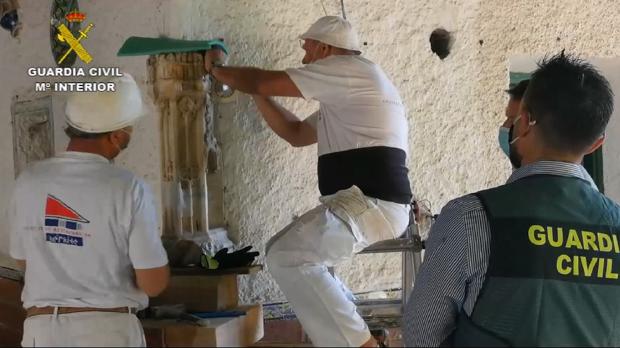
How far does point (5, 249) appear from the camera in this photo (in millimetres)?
4051

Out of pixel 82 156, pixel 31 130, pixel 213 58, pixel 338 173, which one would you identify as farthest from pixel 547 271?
pixel 31 130

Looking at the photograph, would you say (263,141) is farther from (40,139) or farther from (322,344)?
(40,139)

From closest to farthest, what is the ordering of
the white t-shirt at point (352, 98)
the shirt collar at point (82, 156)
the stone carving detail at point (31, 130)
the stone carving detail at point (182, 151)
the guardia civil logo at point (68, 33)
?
1. the shirt collar at point (82, 156)
2. the white t-shirt at point (352, 98)
3. the stone carving detail at point (182, 151)
4. the guardia civil logo at point (68, 33)
5. the stone carving detail at point (31, 130)

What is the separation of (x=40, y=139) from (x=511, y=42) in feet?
8.61

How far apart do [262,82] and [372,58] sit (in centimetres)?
90

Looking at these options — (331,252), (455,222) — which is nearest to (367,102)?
(331,252)

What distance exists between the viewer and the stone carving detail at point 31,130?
3754 millimetres

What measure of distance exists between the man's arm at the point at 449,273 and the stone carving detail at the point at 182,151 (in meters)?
1.17

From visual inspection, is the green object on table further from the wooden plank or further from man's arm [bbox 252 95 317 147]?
the wooden plank

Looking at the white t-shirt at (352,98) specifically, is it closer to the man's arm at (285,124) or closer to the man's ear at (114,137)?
the man's arm at (285,124)

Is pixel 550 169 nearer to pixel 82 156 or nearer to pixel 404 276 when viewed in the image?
pixel 404 276

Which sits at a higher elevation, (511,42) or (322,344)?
(511,42)

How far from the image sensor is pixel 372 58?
336 cm

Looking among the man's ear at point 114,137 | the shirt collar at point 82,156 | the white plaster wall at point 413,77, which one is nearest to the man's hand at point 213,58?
the white plaster wall at point 413,77
